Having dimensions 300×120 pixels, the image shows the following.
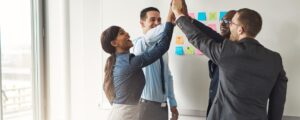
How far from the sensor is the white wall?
2.19 meters

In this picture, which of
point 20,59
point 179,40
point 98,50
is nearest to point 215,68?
point 179,40

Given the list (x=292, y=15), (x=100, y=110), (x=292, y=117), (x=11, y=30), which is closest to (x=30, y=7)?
(x=11, y=30)

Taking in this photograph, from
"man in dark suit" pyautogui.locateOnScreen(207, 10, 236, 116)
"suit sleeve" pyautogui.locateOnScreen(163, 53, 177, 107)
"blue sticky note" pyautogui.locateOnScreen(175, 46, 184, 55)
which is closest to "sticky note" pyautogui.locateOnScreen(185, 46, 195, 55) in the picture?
"blue sticky note" pyautogui.locateOnScreen(175, 46, 184, 55)

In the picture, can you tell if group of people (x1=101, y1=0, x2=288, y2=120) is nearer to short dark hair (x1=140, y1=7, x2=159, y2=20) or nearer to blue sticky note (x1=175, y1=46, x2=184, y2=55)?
short dark hair (x1=140, y1=7, x2=159, y2=20)

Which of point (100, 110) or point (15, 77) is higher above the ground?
point (15, 77)

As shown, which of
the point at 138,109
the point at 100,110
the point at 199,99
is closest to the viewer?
the point at 138,109

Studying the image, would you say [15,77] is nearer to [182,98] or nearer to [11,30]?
[11,30]

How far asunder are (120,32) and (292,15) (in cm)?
121

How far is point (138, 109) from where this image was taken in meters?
2.13

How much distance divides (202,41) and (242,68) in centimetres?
26

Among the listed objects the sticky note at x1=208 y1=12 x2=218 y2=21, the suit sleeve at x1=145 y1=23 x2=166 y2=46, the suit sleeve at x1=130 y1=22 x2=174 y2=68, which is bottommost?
the suit sleeve at x1=130 y1=22 x2=174 y2=68

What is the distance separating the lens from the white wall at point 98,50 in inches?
86.2

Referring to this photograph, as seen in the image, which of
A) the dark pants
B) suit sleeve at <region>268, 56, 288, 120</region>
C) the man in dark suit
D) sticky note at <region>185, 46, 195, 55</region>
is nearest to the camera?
suit sleeve at <region>268, 56, 288, 120</region>

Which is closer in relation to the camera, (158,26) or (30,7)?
(158,26)
